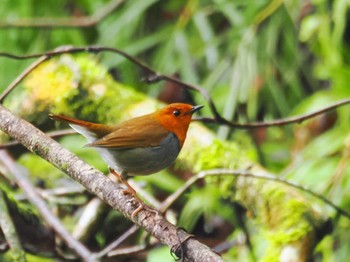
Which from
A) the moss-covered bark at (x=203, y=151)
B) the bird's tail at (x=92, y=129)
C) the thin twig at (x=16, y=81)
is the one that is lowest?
the moss-covered bark at (x=203, y=151)

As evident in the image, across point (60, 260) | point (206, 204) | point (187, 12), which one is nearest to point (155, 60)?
point (187, 12)

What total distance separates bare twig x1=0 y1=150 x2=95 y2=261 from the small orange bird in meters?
0.23

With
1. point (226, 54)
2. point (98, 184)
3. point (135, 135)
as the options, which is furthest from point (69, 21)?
point (98, 184)

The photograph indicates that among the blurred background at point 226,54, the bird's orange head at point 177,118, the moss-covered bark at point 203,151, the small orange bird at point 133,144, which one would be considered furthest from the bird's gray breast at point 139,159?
the blurred background at point 226,54

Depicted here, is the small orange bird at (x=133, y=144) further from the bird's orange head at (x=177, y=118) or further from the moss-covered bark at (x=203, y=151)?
the moss-covered bark at (x=203, y=151)

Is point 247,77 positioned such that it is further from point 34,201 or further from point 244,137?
point 34,201

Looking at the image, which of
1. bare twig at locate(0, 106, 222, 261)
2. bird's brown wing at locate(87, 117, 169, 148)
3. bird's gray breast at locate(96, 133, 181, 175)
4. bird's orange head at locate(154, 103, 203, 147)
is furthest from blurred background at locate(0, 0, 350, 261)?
bare twig at locate(0, 106, 222, 261)

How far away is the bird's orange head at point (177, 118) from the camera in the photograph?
2.57m

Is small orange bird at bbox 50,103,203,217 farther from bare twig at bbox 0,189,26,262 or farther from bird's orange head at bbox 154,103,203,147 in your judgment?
bare twig at bbox 0,189,26,262

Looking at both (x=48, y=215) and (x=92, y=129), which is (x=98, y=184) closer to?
(x=92, y=129)

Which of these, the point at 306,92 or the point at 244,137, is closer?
the point at 244,137

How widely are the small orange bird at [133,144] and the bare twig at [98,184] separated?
0.22m

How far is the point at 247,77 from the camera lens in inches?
162

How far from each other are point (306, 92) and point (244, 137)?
4.23ft
